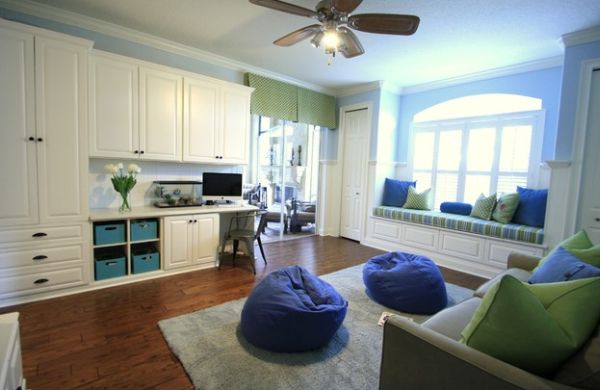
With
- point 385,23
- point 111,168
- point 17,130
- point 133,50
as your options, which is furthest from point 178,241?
point 385,23

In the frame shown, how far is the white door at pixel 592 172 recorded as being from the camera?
2.97 meters

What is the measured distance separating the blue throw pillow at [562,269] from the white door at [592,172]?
1.40 metres

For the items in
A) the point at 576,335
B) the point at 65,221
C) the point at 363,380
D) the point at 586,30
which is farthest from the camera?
the point at 586,30

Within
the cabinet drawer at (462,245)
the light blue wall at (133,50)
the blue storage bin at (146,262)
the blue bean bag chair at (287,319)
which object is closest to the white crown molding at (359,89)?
the light blue wall at (133,50)

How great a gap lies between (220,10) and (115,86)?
52.6 inches

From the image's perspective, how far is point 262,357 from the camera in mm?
1938

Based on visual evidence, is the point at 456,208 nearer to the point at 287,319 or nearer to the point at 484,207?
the point at 484,207

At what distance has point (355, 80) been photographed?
482 cm

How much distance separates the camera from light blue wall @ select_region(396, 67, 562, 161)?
367 cm

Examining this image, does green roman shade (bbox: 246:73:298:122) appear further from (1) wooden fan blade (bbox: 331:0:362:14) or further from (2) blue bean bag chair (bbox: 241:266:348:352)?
(2) blue bean bag chair (bbox: 241:266:348:352)

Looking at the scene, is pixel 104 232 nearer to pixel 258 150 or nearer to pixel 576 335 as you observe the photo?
pixel 576 335

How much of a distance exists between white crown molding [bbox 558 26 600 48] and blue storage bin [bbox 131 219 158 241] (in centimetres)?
471

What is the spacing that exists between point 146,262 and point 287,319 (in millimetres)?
2026

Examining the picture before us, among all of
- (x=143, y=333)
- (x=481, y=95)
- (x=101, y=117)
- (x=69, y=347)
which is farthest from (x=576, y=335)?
(x=481, y=95)
